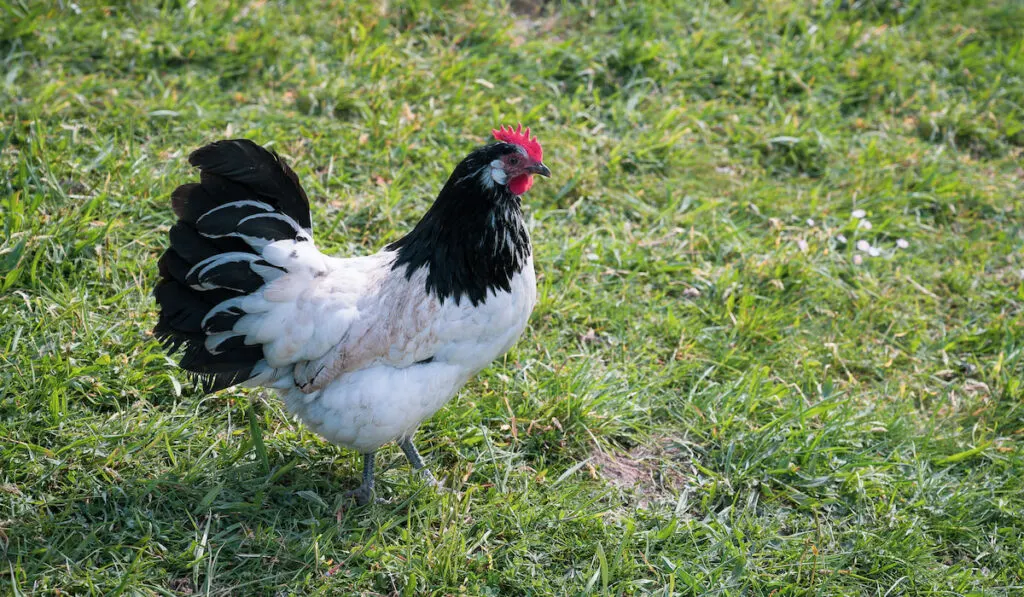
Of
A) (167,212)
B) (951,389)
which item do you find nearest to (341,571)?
(167,212)

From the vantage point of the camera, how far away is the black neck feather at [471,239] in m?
3.14

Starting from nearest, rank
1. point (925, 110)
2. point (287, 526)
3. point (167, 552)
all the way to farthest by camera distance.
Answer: point (167, 552)
point (287, 526)
point (925, 110)

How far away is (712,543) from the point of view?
3352 millimetres

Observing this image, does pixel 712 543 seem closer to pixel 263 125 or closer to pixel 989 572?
pixel 989 572

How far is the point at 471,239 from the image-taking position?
3168mm

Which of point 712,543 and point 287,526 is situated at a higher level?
point 287,526

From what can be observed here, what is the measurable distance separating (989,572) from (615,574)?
5.12 feet

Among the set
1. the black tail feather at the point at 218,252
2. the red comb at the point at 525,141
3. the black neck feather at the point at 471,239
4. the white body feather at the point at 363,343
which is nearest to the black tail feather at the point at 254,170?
the black tail feather at the point at 218,252

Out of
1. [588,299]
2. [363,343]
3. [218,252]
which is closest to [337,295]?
[363,343]

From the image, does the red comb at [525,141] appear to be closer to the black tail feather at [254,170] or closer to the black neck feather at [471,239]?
the black neck feather at [471,239]

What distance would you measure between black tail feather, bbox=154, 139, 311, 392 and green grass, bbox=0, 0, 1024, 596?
443 millimetres

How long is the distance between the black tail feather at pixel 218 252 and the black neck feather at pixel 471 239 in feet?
1.93

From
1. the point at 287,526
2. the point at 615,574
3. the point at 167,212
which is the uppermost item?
the point at 167,212

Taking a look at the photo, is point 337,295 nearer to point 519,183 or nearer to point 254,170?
point 254,170
